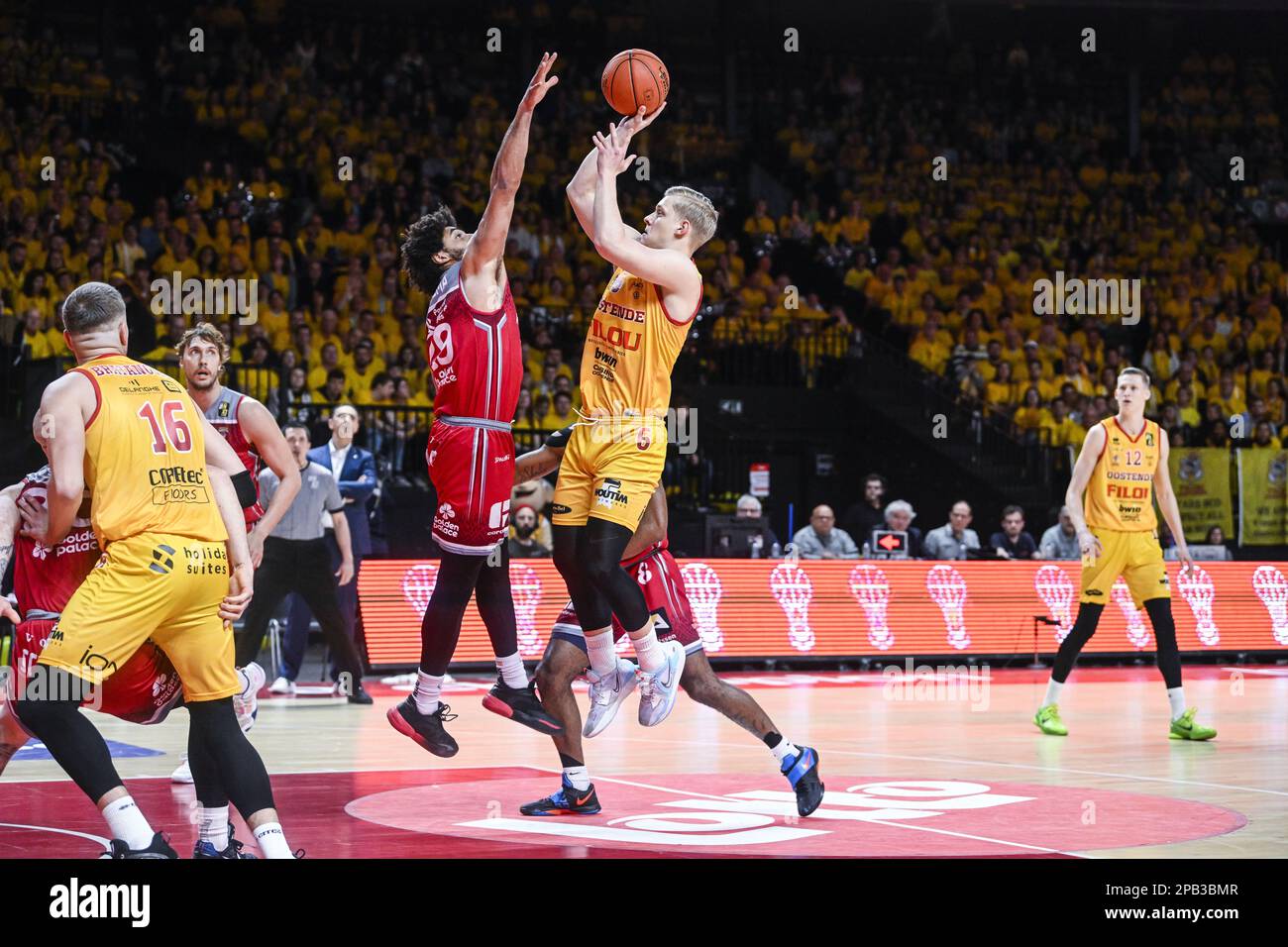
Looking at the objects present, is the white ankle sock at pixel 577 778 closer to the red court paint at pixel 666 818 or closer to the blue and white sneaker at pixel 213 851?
the red court paint at pixel 666 818

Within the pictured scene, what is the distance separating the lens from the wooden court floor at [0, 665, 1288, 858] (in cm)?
618

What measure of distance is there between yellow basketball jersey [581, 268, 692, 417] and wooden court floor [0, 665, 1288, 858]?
1.76 m

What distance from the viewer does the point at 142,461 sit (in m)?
5.23

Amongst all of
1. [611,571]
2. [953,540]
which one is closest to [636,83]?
[611,571]

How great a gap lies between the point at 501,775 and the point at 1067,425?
43.9 ft

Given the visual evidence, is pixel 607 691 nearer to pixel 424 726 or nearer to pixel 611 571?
pixel 611 571

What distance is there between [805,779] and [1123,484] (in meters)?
4.80

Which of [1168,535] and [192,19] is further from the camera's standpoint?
[192,19]

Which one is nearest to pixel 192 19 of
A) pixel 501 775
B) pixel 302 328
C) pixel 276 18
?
pixel 276 18

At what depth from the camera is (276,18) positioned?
79.4 feet

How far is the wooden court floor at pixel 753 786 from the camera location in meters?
6.18

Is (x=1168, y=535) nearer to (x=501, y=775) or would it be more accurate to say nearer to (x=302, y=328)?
(x=302, y=328)

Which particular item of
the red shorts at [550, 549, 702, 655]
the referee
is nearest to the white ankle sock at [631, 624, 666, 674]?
the red shorts at [550, 549, 702, 655]
